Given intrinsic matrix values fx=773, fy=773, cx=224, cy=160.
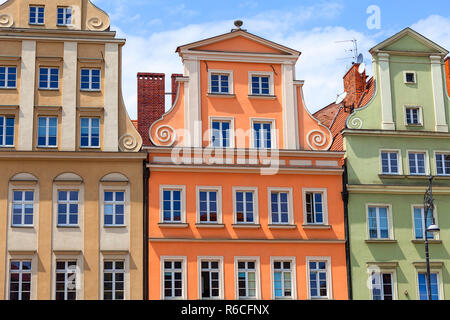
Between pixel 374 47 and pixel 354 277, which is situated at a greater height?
pixel 374 47

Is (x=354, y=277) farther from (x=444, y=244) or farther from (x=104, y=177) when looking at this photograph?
(x=104, y=177)

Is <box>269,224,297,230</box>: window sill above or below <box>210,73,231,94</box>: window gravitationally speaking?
below

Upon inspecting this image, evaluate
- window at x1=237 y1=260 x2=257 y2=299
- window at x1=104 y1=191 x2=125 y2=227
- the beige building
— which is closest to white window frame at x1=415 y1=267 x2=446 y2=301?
window at x1=237 y1=260 x2=257 y2=299

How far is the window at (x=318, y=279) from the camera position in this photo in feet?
97.6

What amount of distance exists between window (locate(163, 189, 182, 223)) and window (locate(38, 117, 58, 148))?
468 cm

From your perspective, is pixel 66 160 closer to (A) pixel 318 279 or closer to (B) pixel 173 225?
(B) pixel 173 225

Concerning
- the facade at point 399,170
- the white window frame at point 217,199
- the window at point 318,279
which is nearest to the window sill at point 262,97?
the facade at point 399,170

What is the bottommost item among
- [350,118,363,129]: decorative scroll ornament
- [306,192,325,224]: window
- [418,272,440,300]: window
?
[418,272,440,300]: window

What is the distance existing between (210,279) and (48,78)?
9.96m

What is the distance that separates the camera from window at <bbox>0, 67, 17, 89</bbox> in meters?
29.7

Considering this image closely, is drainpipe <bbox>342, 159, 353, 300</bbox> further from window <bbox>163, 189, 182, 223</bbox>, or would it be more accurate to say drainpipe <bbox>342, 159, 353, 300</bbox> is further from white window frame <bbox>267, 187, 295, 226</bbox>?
window <bbox>163, 189, 182, 223</bbox>

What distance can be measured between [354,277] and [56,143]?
12.5 meters
